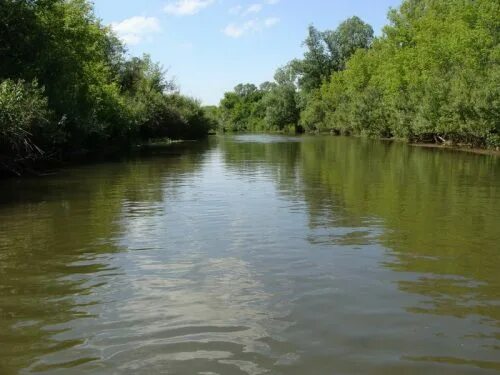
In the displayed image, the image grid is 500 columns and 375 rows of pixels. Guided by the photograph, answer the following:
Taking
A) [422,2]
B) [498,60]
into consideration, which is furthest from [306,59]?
[498,60]

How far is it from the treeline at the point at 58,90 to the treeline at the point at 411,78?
2883 centimetres

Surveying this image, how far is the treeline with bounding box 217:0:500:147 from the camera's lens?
43.0 meters

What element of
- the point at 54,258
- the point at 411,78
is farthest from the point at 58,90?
the point at 411,78

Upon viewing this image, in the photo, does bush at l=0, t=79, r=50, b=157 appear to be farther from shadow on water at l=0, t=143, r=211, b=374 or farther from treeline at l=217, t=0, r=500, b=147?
treeline at l=217, t=0, r=500, b=147

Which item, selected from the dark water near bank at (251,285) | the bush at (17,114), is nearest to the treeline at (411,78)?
the dark water near bank at (251,285)

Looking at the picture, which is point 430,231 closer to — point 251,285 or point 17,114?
point 251,285

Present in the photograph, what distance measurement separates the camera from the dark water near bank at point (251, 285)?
5938mm

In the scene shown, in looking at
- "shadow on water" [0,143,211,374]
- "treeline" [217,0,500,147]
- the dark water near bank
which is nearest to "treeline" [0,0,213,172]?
"shadow on water" [0,143,211,374]

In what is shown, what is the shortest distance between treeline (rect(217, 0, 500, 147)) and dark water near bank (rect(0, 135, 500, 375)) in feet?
90.7

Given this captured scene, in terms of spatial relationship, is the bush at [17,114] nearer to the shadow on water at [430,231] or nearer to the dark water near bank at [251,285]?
the dark water near bank at [251,285]

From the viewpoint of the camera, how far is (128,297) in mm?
7984

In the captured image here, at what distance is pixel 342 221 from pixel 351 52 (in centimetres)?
10231

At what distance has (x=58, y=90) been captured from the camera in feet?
107

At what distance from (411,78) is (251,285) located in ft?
179
